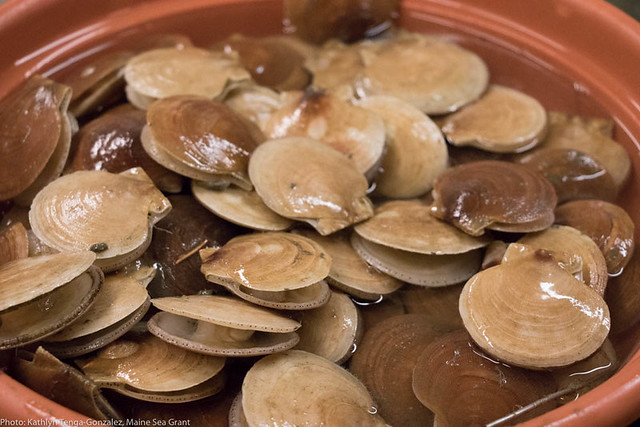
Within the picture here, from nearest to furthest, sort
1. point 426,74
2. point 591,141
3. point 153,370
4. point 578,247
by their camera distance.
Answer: point 153,370 → point 578,247 → point 591,141 → point 426,74

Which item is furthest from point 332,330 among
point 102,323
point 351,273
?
point 102,323

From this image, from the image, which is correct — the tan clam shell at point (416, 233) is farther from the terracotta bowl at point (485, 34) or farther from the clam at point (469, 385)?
the terracotta bowl at point (485, 34)

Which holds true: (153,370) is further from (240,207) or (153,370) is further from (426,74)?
(426,74)

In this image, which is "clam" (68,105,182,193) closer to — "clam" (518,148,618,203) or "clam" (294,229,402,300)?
"clam" (294,229,402,300)

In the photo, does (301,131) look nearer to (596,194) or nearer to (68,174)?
(68,174)

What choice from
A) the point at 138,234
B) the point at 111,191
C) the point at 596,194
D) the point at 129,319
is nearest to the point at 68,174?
the point at 111,191
